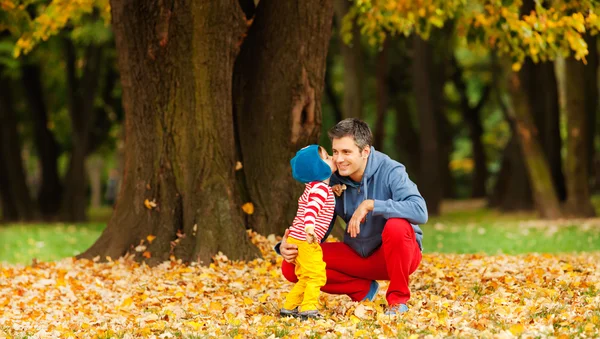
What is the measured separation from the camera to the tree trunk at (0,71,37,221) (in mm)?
22703

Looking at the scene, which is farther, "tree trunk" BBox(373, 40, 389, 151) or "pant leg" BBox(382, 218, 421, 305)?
"tree trunk" BBox(373, 40, 389, 151)

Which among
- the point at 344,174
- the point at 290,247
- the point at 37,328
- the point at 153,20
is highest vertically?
the point at 153,20

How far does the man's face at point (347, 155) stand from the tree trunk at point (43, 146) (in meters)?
18.9

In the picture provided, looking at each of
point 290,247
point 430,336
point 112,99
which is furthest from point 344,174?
point 112,99

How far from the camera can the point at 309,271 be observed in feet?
19.9

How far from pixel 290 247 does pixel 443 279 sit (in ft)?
7.41

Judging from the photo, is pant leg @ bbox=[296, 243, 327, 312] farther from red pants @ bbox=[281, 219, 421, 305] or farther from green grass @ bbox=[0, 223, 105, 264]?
green grass @ bbox=[0, 223, 105, 264]

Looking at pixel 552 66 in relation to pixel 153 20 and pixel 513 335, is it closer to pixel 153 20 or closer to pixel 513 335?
pixel 153 20

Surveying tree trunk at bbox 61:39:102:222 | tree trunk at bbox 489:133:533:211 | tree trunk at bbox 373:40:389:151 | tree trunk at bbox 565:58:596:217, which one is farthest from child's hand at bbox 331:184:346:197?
tree trunk at bbox 61:39:102:222

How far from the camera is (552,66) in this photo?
20.1 metres

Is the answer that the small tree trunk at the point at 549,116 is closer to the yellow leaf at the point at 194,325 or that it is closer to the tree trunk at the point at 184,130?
the tree trunk at the point at 184,130

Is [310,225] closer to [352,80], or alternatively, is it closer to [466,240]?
[466,240]

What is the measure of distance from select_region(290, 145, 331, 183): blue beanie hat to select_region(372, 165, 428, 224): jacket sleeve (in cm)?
43

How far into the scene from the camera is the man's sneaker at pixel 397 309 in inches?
236
